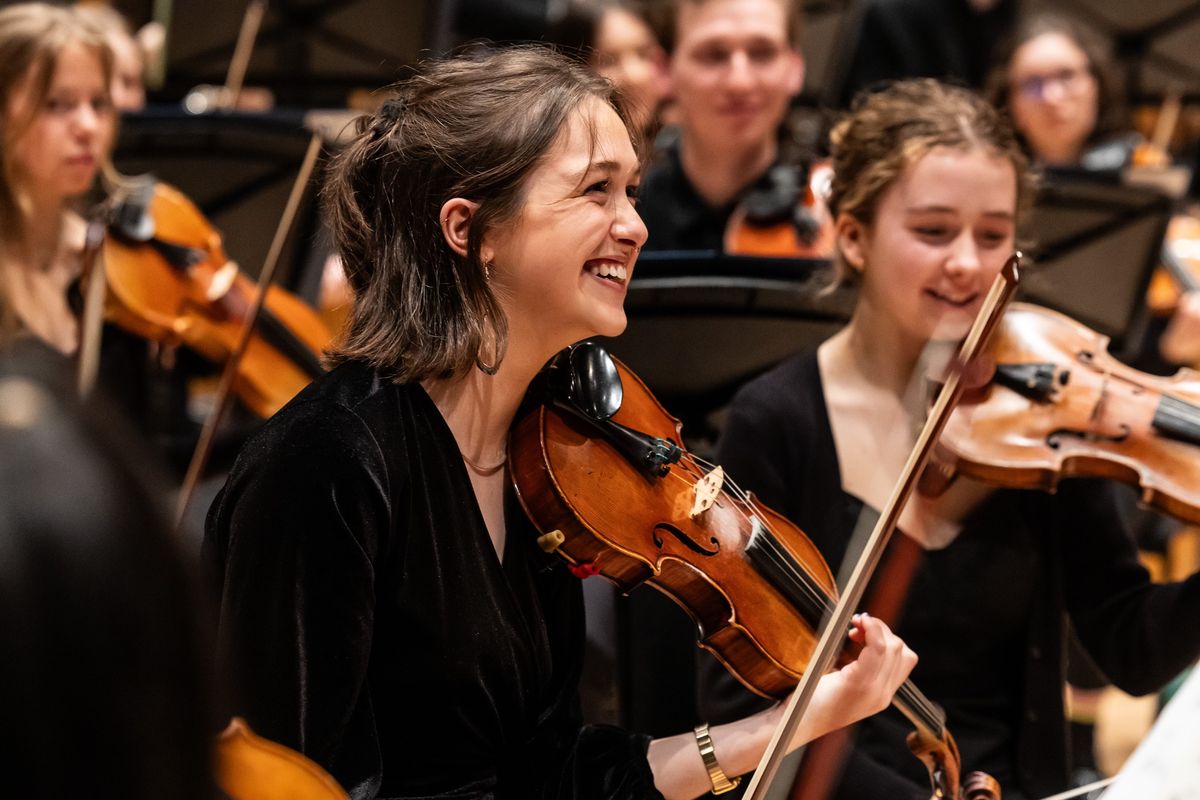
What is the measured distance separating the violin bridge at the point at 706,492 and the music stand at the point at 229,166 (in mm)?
1411

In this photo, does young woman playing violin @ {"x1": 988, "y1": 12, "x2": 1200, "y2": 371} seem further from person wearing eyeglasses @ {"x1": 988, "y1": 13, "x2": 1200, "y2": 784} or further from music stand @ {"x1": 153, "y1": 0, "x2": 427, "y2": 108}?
music stand @ {"x1": 153, "y1": 0, "x2": 427, "y2": 108}

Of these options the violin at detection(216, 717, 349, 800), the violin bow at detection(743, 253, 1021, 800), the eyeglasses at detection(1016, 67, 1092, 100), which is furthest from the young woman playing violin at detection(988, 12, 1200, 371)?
the violin at detection(216, 717, 349, 800)

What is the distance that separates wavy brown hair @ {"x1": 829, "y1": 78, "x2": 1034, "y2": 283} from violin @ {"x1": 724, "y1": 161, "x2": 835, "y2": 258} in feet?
2.41

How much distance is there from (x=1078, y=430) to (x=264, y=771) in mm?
1014

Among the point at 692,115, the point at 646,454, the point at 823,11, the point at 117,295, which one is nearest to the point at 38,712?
the point at 646,454

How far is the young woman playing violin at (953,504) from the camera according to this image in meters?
1.53

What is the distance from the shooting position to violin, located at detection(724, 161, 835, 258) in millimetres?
2416

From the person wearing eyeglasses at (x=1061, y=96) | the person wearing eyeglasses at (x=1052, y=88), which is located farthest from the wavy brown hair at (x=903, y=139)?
the person wearing eyeglasses at (x=1052, y=88)

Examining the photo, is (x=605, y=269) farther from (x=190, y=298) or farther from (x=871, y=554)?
(x=190, y=298)

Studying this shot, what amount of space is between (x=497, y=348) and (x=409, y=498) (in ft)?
0.50

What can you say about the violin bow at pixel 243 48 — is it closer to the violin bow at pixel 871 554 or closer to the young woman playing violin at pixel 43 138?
the young woman playing violin at pixel 43 138

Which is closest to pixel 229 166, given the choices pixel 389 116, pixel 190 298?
pixel 190 298

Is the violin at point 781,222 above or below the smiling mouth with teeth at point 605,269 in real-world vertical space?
below

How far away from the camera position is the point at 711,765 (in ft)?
4.14
